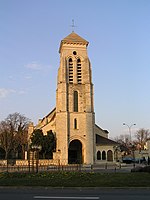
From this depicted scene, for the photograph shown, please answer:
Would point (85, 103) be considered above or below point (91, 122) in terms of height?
above

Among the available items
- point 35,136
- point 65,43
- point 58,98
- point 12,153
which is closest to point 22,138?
point 12,153

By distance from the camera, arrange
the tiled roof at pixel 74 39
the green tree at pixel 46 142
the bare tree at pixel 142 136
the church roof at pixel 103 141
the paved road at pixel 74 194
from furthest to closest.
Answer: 1. the bare tree at pixel 142 136
2. the tiled roof at pixel 74 39
3. the church roof at pixel 103 141
4. the green tree at pixel 46 142
5. the paved road at pixel 74 194

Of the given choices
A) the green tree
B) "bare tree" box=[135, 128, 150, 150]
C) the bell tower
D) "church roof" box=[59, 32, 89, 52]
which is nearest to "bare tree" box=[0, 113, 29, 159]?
the green tree

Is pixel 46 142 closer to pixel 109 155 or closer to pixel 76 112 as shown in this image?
pixel 76 112

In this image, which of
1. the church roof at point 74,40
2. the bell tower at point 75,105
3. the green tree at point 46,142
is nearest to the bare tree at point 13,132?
the green tree at point 46,142

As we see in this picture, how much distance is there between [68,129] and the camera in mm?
61312

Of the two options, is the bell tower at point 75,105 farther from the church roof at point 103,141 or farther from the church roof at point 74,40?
the church roof at point 103,141

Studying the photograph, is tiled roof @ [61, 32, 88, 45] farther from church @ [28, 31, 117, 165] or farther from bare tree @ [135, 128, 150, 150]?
bare tree @ [135, 128, 150, 150]

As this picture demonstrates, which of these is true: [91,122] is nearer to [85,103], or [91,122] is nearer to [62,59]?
[85,103]

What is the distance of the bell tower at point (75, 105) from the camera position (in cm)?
6062

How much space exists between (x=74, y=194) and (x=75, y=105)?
49.8 m

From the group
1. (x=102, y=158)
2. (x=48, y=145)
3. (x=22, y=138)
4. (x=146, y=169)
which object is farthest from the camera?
(x=22, y=138)

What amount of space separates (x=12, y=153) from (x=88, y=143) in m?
25.0

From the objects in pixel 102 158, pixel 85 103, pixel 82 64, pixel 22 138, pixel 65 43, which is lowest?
pixel 102 158
